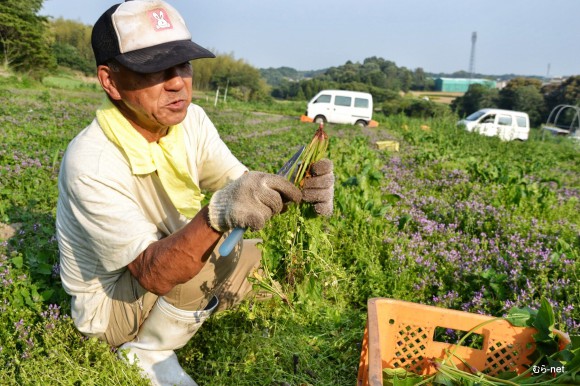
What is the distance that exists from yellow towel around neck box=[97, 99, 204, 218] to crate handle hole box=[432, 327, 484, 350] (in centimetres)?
145

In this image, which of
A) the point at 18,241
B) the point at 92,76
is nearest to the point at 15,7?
the point at 92,76

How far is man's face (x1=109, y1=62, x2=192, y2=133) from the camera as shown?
1969mm

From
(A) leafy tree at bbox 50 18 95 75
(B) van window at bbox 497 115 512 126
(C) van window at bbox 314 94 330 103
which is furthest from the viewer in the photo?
(A) leafy tree at bbox 50 18 95 75

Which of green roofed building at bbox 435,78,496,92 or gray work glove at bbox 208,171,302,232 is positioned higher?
gray work glove at bbox 208,171,302,232

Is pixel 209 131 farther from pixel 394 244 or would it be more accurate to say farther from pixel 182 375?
pixel 394 244

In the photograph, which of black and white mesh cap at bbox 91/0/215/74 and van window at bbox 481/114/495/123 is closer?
black and white mesh cap at bbox 91/0/215/74

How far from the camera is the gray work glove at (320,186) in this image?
214 cm

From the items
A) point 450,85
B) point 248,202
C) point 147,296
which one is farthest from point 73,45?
point 450,85

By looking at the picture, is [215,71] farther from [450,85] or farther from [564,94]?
[450,85]

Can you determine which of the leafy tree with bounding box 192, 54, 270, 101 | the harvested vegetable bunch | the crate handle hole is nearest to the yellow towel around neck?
the harvested vegetable bunch

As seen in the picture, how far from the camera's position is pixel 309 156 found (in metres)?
2.10

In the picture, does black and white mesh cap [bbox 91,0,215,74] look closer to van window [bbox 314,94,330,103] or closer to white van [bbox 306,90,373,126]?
white van [bbox 306,90,373,126]

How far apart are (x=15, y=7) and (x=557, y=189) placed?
3278cm

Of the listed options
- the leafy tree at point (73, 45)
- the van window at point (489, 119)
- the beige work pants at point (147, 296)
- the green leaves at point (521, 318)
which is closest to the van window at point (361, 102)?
the van window at point (489, 119)
